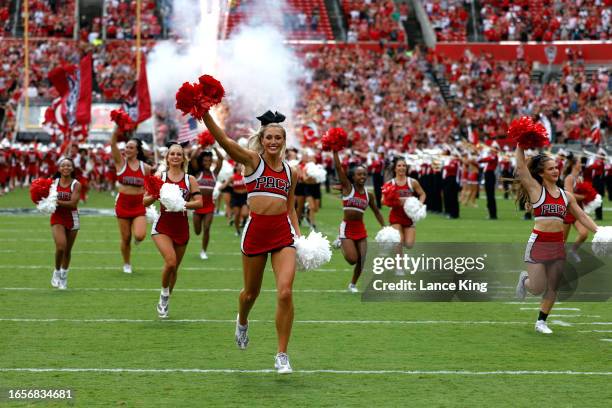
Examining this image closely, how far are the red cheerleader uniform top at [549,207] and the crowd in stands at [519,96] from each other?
29.5m

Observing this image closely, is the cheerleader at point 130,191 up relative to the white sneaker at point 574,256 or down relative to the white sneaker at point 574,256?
up

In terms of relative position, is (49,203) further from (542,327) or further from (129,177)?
(542,327)

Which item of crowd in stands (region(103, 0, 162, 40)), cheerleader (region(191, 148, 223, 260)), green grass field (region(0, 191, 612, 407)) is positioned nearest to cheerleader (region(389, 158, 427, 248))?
green grass field (region(0, 191, 612, 407))

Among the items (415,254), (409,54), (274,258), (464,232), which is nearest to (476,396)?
(274,258)

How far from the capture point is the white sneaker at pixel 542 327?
29.9ft

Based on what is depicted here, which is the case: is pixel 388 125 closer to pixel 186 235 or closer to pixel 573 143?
pixel 573 143

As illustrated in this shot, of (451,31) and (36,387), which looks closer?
(36,387)

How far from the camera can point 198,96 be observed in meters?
6.86

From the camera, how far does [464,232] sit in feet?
66.0

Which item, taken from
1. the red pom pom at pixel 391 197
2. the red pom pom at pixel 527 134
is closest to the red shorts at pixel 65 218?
the red pom pom at pixel 391 197

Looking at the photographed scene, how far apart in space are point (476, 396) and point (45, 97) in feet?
113

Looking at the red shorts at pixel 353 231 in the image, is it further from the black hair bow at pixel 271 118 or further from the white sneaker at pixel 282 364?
the white sneaker at pixel 282 364

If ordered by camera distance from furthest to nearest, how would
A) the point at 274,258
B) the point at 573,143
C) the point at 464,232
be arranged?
the point at 573,143 < the point at 464,232 < the point at 274,258

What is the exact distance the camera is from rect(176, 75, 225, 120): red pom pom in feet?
22.5
